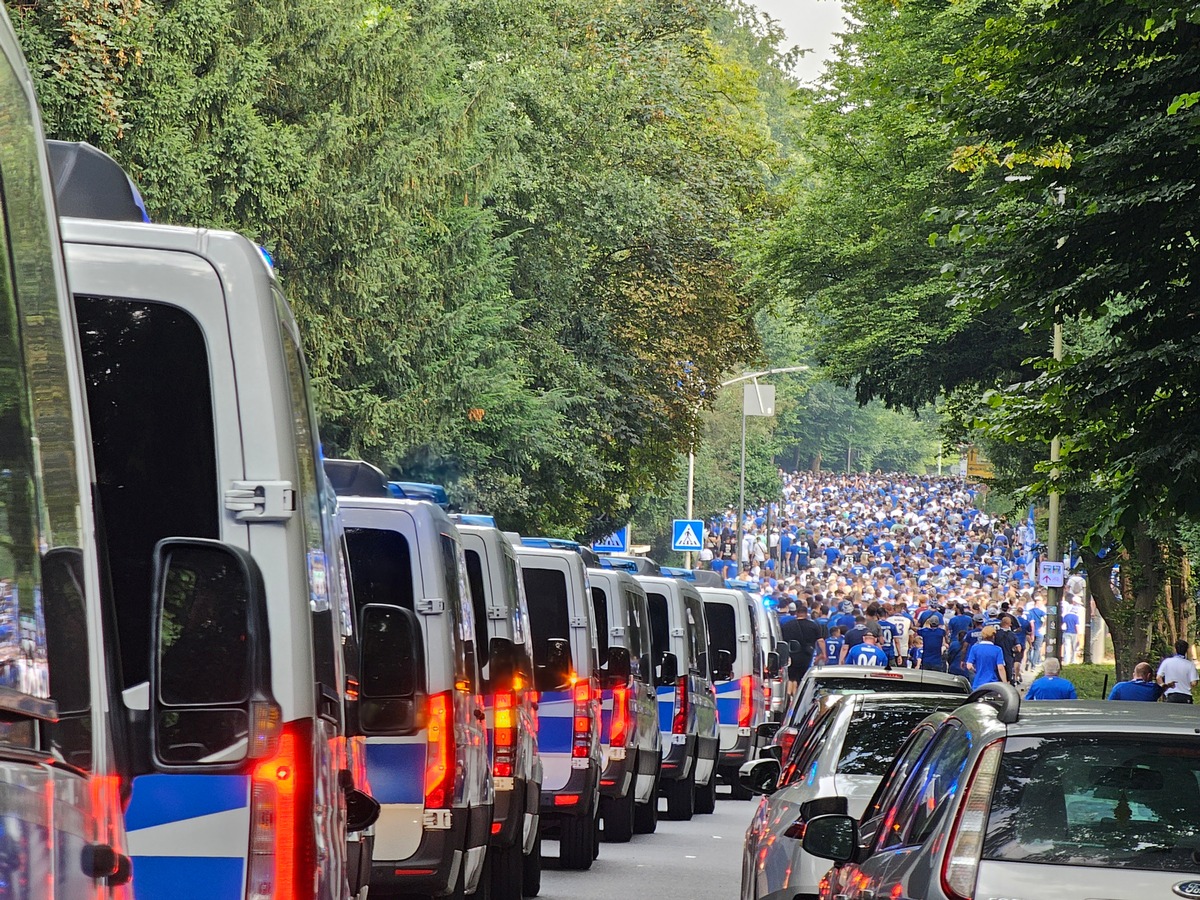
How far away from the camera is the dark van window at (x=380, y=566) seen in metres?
9.52

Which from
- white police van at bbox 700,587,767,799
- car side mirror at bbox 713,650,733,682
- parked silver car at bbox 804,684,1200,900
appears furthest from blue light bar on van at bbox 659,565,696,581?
parked silver car at bbox 804,684,1200,900

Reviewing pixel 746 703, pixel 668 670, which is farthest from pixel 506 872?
pixel 746 703

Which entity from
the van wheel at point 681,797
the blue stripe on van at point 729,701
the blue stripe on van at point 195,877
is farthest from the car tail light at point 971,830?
the blue stripe on van at point 729,701

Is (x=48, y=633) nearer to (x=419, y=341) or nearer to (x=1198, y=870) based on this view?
(x=1198, y=870)

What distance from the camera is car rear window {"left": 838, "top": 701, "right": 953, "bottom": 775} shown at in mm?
9703

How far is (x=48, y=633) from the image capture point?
2742 mm

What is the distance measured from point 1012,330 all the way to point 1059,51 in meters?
20.3

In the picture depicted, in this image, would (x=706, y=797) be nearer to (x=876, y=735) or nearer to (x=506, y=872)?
(x=506, y=872)

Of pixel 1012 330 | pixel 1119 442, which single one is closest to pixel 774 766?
pixel 1119 442

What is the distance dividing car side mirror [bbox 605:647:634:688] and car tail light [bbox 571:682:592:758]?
5.54 feet

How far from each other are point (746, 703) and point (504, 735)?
47.0 feet

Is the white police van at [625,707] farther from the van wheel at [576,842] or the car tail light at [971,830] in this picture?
the car tail light at [971,830]

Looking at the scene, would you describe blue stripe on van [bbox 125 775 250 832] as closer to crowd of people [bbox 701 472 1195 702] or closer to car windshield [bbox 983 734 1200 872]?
car windshield [bbox 983 734 1200 872]

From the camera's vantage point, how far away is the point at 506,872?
12.6m
